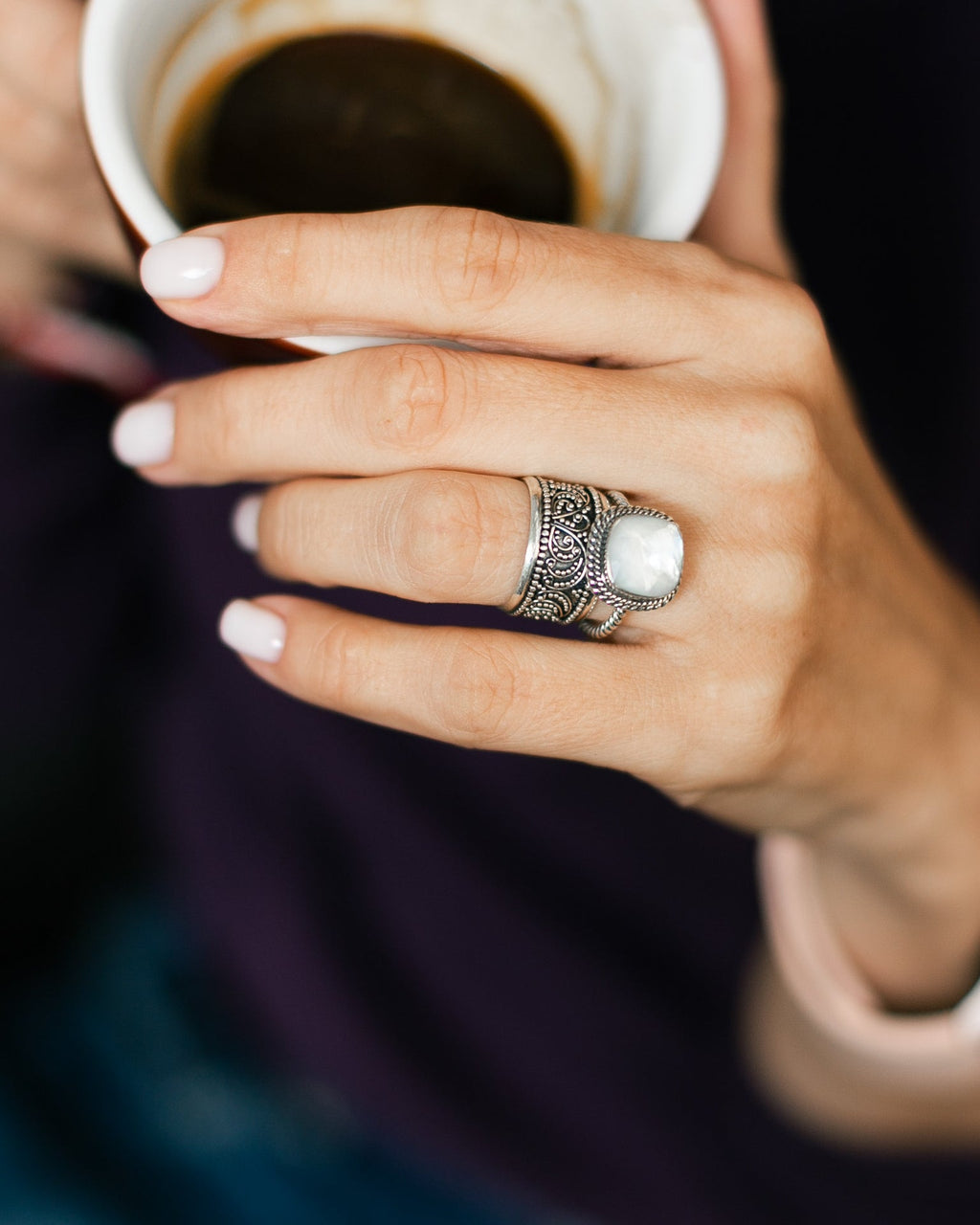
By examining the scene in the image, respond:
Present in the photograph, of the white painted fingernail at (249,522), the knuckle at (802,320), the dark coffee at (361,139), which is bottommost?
the white painted fingernail at (249,522)

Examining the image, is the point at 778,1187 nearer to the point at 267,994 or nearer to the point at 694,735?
the point at 267,994

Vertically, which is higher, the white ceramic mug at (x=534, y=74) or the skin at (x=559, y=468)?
the white ceramic mug at (x=534, y=74)

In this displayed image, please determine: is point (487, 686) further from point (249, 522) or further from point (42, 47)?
point (42, 47)

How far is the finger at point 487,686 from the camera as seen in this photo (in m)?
0.57

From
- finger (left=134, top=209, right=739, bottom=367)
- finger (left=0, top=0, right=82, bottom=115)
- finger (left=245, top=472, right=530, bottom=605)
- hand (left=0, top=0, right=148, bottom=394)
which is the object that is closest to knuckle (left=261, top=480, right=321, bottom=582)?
finger (left=245, top=472, right=530, bottom=605)

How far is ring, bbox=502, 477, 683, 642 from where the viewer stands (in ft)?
Answer: 1.74

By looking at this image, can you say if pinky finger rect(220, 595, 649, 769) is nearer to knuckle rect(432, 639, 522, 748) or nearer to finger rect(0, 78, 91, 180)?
knuckle rect(432, 639, 522, 748)

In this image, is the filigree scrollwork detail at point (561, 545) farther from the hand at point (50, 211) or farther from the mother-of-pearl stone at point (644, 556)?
the hand at point (50, 211)

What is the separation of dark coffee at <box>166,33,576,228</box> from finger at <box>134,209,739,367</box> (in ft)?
0.50

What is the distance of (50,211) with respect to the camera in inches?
32.2

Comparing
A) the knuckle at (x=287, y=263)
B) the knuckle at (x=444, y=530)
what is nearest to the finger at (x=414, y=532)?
the knuckle at (x=444, y=530)

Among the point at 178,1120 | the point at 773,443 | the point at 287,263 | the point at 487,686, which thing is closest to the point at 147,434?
the point at 287,263

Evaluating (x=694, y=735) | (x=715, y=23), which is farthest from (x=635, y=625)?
(x=715, y=23)

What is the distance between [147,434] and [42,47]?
293 mm
